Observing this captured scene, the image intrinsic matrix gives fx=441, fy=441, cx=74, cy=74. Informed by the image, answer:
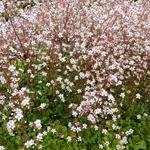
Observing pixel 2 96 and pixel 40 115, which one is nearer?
pixel 2 96

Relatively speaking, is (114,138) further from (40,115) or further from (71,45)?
(71,45)

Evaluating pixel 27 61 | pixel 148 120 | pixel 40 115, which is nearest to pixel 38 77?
pixel 27 61

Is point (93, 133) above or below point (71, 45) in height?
below

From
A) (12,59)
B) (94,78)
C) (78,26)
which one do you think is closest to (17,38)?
(12,59)

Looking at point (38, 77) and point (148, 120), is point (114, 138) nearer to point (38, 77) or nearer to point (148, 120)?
point (148, 120)

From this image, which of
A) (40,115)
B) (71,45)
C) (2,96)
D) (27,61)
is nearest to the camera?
(2,96)

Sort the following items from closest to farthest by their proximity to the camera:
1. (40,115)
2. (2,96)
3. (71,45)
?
(2,96), (40,115), (71,45)
